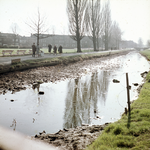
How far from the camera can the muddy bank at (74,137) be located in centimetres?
368

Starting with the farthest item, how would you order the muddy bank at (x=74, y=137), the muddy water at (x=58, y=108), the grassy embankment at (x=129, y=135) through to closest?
1. the muddy water at (x=58, y=108)
2. the muddy bank at (x=74, y=137)
3. the grassy embankment at (x=129, y=135)

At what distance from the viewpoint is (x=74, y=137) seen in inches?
159

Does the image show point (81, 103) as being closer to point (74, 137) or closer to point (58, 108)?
point (58, 108)

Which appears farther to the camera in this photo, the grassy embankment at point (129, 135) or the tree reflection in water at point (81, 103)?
the tree reflection in water at point (81, 103)

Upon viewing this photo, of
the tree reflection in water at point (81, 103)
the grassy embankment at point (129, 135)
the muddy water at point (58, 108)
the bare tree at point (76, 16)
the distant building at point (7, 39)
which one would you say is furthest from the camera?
the distant building at point (7, 39)

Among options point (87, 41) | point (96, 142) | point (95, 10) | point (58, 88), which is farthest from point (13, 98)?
point (87, 41)

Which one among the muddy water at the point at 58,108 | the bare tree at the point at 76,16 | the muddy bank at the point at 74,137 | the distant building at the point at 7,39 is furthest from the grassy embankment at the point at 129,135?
the distant building at the point at 7,39

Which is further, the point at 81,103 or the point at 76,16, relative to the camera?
Answer: the point at 76,16

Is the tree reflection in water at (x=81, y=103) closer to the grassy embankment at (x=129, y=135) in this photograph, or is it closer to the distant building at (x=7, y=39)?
the grassy embankment at (x=129, y=135)

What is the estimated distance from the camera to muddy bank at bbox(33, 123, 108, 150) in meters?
3.68

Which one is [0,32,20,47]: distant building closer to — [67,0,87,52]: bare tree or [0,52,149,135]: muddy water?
[67,0,87,52]: bare tree

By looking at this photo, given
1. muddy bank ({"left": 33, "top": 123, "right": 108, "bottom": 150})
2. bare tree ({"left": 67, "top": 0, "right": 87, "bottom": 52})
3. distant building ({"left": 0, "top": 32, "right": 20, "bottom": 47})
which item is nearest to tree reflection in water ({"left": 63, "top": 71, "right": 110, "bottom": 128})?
muddy bank ({"left": 33, "top": 123, "right": 108, "bottom": 150})

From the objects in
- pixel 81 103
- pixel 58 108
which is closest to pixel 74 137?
pixel 58 108

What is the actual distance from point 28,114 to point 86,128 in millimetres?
2128
